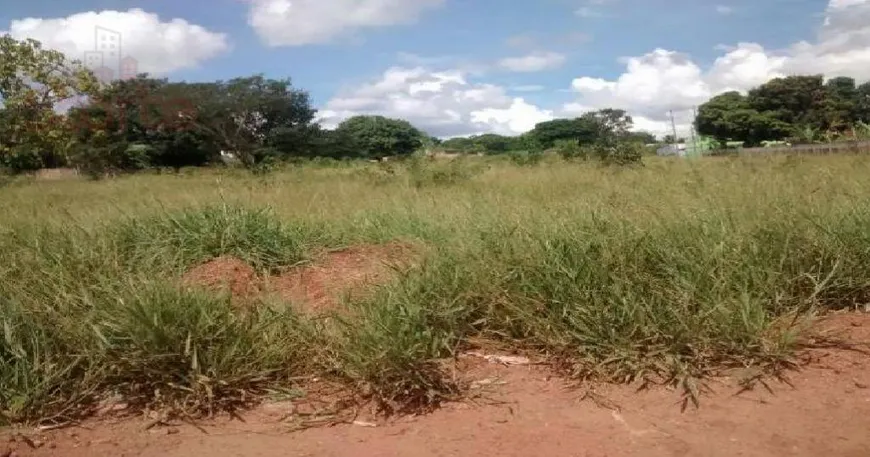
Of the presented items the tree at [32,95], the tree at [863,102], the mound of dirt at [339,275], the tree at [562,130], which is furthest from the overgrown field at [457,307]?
the tree at [562,130]

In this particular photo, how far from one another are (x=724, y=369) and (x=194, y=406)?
7.91ft

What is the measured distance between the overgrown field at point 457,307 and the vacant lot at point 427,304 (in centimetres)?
1

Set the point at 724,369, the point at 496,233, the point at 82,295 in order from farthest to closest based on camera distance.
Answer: the point at 496,233, the point at 82,295, the point at 724,369

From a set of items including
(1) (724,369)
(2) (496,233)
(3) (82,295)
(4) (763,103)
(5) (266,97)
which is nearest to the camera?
(1) (724,369)

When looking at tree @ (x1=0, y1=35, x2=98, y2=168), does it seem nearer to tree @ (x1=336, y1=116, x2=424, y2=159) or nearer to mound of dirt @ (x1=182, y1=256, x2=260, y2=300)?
mound of dirt @ (x1=182, y1=256, x2=260, y2=300)

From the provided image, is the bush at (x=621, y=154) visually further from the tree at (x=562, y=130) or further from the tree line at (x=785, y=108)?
the tree at (x=562, y=130)

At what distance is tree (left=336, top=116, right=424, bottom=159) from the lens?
49.1 m

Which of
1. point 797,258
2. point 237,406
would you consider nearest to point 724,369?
point 797,258

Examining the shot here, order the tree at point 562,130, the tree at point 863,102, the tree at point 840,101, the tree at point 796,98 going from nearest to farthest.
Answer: the tree at point 840,101 < the tree at point 796,98 < the tree at point 863,102 < the tree at point 562,130

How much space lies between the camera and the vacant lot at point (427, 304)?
121 inches

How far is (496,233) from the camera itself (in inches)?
169

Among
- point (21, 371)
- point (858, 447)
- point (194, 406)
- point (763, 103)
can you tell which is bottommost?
point (858, 447)

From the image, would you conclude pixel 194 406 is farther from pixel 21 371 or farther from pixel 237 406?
pixel 21 371

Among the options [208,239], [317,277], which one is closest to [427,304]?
[317,277]
